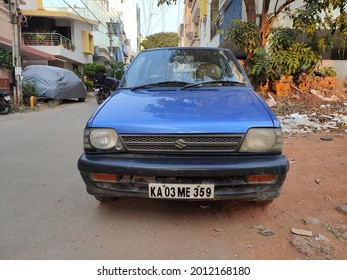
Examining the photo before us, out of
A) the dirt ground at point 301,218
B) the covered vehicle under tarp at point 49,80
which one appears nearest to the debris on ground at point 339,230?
the dirt ground at point 301,218

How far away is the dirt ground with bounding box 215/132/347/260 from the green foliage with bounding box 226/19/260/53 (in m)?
5.15

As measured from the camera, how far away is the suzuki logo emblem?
2.48 metres

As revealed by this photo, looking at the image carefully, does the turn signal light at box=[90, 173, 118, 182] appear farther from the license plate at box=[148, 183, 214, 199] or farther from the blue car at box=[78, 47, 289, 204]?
the license plate at box=[148, 183, 214, 199]

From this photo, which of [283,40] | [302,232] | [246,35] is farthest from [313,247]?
[283,40]

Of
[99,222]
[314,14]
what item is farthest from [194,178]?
[314,14]

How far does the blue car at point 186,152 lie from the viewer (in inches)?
96.5

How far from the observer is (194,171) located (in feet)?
7.89

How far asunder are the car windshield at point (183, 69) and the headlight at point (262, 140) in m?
1.03

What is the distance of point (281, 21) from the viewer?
10.7 m

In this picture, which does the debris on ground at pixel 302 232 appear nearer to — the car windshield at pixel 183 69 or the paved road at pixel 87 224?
the paved road at pixel 87 224

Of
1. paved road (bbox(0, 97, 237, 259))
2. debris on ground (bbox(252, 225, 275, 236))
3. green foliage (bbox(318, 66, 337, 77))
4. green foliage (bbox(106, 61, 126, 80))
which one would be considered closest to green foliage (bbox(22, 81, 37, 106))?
green foliage (bbox(106, 61, 126, 80))

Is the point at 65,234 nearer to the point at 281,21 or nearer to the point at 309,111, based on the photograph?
the point at 309,111

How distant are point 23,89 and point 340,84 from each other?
1244cm
